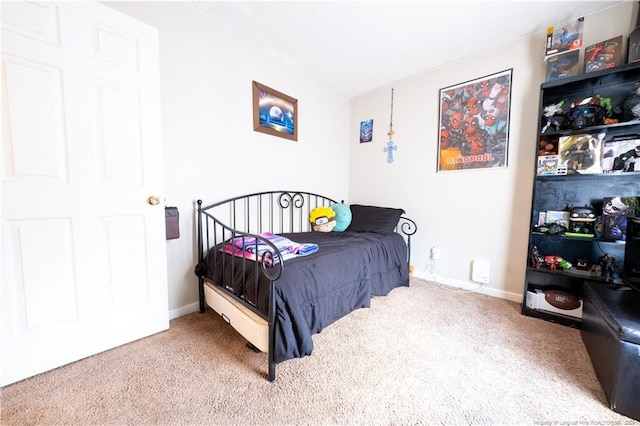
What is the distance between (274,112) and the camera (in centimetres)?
223

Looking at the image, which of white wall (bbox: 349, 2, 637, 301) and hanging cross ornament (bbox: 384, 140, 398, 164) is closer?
white wall (bbox: 349, 2, 637, 301)

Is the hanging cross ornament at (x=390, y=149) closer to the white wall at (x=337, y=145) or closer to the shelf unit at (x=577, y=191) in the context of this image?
the white wall at (x=337, y=145)

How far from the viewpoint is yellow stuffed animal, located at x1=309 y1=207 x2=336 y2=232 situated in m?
2.38

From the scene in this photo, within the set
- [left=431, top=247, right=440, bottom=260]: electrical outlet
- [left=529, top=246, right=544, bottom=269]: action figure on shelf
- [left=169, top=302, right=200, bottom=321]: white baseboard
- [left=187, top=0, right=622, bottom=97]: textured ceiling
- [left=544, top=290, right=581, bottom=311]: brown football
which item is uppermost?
[left=187, top=0, right=622, bottom=97]: textured ceiling

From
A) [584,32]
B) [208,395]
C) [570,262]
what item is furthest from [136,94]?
[570,262]

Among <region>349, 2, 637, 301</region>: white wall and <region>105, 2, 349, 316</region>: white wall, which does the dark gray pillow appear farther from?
<region>105, 2, 349, 316</region>: white wall

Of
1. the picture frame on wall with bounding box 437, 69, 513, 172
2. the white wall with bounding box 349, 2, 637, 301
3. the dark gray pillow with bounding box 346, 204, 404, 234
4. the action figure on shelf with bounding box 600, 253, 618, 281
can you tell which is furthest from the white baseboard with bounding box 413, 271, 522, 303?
the picture frame on wall with bounding box 437, 69, 513, 172

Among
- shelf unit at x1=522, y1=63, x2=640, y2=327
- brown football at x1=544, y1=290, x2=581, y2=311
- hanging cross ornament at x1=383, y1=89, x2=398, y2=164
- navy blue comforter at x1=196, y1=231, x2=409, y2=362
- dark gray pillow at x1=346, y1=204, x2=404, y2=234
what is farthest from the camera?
hanging cross ornament at x1=383, y1=89, x2=398, y2=164

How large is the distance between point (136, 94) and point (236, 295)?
1.33 meters

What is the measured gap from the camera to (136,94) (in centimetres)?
135

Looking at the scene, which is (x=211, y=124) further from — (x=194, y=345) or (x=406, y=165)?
(x=406, y=165)

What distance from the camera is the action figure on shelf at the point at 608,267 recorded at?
5.04ft

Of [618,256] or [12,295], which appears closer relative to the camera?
[12,295]

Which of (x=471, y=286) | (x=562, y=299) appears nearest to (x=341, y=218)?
(x=471, y=286)
